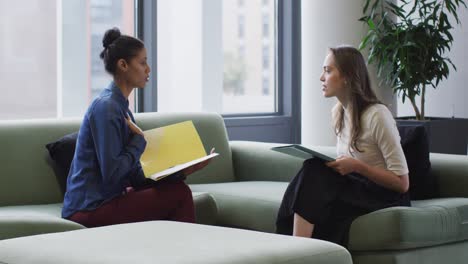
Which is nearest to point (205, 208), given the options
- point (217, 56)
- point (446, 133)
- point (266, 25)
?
point (217, 56)

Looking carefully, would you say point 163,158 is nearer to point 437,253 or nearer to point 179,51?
point 437,253

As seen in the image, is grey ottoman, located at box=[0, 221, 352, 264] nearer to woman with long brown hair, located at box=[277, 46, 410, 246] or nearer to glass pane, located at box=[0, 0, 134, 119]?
woman with long brown hair, located at box=[277, 46, 410, 246]

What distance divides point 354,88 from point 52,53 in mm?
2382

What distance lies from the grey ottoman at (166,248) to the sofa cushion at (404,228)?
92 cm

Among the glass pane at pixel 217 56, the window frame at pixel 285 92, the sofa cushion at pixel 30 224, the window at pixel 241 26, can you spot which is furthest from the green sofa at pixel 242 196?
the window at pixel 241 26

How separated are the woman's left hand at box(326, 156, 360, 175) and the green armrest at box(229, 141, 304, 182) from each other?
1050 mm

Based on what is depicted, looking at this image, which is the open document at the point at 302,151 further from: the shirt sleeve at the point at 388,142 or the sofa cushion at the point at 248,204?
the sofa cushion at the point at 248,204

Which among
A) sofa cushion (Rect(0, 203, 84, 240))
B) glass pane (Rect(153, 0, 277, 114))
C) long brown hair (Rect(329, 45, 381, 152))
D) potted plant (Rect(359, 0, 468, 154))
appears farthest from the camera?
glass pane (Rect(153, 0, 277, 114))

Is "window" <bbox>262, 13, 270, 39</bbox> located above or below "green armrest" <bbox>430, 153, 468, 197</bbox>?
above

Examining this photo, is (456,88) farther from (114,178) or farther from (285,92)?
(114,178)

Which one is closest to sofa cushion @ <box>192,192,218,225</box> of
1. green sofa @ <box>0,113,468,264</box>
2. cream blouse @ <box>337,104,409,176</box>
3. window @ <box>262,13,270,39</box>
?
green sofa @ <box>0,113,468,264</box>

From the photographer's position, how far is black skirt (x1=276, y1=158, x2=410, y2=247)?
150 inches

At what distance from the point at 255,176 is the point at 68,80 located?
1478mm

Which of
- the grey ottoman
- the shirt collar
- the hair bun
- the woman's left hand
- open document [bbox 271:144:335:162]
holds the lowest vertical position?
the grey ottoman
